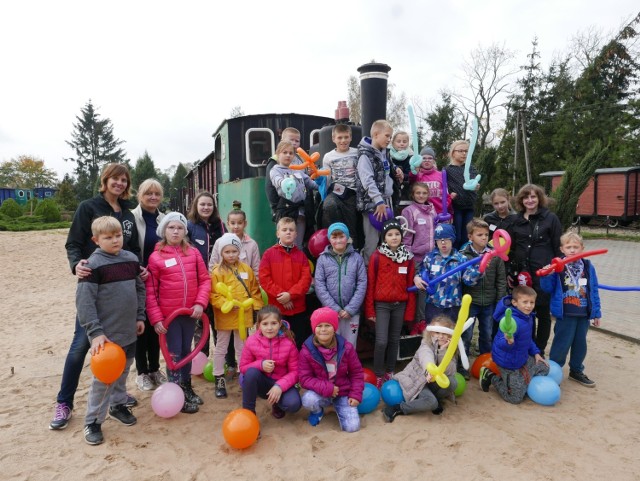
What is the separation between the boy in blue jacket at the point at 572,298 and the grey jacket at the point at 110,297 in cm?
366

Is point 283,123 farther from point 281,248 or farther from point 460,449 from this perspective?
point 460,449

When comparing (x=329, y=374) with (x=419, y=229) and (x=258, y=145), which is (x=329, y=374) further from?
(x=258, y=145)

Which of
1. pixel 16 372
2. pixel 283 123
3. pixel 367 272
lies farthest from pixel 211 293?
pixel 283 123

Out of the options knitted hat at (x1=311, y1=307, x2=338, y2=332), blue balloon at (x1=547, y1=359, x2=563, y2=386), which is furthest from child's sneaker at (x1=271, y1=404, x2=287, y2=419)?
blue balloon at (x1=547, y1=359, x2=563, y2=386)

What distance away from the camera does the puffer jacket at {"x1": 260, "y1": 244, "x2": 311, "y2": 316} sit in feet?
13.0

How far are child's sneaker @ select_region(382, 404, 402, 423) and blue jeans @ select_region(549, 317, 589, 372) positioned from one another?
1766 mm

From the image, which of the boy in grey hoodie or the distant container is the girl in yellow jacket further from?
the distant container

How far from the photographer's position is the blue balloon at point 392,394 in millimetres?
3717

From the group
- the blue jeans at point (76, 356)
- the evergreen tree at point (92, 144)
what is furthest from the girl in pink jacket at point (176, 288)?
the evergreen tree at point (92, 144)

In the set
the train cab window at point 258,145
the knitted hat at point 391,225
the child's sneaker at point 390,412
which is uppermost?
the train cab window at point 258,145

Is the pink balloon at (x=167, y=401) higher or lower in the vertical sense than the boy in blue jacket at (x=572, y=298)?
lower

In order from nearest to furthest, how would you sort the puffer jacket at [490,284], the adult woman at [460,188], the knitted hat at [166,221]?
the knitted hat at [166,221], the puffer jacket at [490,284], the adult woman at [460,188]

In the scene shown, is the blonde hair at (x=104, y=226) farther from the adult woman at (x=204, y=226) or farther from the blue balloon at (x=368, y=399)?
the blue balloon at (x=368, y=399)

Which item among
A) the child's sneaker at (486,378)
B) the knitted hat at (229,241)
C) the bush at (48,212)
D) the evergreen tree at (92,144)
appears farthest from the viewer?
the evergreen tree at (92,144)
